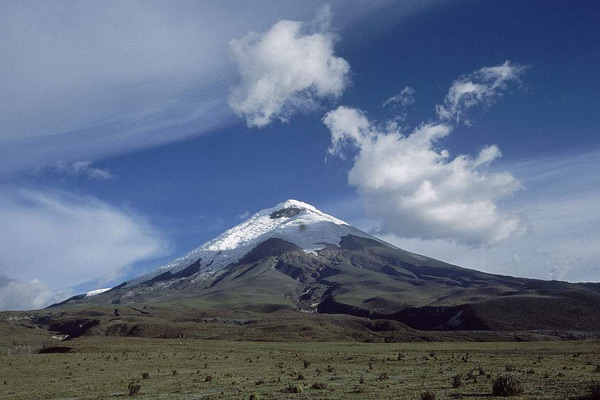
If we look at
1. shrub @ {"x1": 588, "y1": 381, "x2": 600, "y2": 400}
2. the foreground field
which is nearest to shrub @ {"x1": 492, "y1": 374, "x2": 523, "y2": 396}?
the foreground field

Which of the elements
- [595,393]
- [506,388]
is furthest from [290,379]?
[595,393]

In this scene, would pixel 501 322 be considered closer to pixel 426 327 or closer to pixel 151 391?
pixel 426 327

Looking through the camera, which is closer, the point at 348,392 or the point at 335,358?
the point at 348,392

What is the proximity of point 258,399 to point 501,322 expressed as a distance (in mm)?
163675

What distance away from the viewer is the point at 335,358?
196ft

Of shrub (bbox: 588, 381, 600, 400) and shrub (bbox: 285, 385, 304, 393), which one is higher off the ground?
shrub (bbox: 588, 381, 600, 400)

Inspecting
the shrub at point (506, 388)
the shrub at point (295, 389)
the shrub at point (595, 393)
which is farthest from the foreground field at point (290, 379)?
the shrub at point (595, 393)

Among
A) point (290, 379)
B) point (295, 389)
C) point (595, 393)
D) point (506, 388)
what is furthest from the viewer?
point (290, 379)

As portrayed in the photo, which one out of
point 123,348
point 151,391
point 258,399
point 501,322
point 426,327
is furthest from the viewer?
point 426,327

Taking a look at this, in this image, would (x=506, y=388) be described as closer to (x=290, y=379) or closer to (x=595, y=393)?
(x=595, y=393)

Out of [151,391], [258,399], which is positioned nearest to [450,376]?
[258,399]

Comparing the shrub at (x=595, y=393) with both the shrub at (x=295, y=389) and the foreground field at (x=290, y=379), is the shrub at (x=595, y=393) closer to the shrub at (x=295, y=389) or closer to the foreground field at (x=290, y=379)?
the foreground field at (x=290, y=379)

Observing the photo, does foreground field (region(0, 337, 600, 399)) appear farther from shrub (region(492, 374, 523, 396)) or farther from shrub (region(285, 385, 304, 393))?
shrub (region(492, 374, 523, 396))

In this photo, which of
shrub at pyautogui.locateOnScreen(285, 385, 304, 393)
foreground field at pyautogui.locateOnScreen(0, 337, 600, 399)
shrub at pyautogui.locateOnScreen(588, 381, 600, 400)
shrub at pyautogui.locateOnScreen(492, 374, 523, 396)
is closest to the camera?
shrub at pyautogui.locateOnScreen(588, 381, 600, 400)
